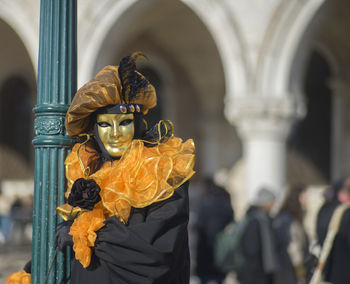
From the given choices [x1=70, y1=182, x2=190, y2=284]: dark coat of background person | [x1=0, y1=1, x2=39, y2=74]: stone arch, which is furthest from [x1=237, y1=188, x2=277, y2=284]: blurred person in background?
[x1=0, y1=1, x2=39, y2=74]: stone arch

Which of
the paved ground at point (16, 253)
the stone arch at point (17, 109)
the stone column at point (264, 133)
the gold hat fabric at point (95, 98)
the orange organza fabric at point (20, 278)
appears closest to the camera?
the gold hat fabric at point (95, 98)

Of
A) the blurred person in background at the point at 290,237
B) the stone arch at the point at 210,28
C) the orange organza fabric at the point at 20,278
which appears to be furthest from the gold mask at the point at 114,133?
the stone arch at the point at 210,28

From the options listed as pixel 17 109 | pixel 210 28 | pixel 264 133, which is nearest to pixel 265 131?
→ pixel 264 133

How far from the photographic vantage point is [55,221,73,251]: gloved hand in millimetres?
1933

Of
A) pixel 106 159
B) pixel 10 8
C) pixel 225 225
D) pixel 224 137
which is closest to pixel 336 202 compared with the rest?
pixel 225 225

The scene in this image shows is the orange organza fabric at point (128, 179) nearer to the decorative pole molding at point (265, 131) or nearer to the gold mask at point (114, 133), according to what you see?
the gold mask at point (114, 133)

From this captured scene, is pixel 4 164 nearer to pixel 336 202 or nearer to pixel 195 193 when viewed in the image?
pixel 195 193

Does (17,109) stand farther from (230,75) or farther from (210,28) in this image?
(230,75)

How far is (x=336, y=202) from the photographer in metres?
3.96

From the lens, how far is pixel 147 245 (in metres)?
1.86

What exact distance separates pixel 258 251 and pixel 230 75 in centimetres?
295

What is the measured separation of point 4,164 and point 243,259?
7.43 meters

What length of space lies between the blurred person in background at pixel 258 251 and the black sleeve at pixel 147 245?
2.61 metres

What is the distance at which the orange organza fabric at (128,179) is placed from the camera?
6.30 feet
